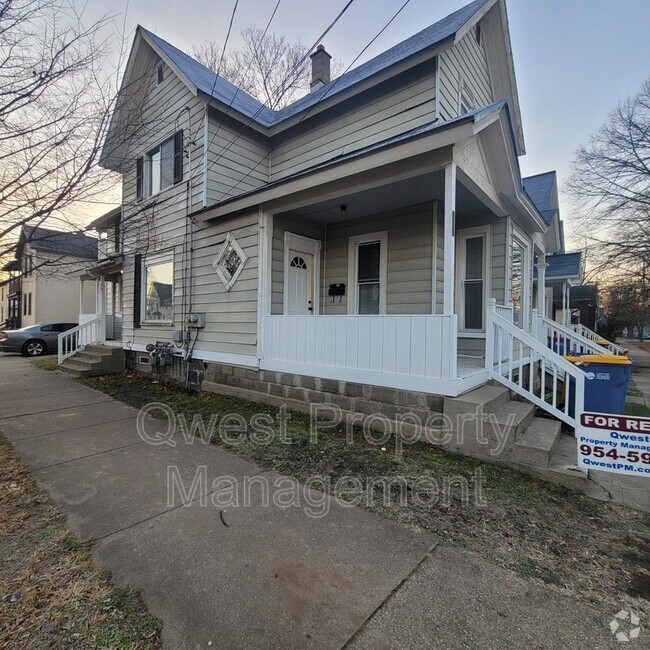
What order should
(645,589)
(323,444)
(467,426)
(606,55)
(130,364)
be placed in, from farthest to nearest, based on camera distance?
(130,364), (606,55), (323,444), (467,426), (645,589)

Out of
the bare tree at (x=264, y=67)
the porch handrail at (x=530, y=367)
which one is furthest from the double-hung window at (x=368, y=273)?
the bare tree at (x=264, y=67)

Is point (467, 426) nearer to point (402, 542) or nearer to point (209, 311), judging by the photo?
point (402, 542)

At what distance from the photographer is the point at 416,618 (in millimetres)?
1791

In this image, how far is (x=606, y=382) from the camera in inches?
185

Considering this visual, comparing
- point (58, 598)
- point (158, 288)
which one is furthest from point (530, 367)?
point (158, 288)

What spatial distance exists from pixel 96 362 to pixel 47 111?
5866mm

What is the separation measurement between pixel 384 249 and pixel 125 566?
5560mm

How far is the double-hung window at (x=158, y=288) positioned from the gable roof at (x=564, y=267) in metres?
11.2

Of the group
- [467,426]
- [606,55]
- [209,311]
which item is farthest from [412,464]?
[606,55]

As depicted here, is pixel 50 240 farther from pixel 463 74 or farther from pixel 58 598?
pixel 463 74

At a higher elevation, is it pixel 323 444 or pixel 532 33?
pixel 532 33

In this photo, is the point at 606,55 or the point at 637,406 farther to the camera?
the point at 606,55

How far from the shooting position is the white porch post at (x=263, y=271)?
19.4 feet

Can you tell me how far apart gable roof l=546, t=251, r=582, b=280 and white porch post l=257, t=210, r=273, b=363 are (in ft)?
32.5
